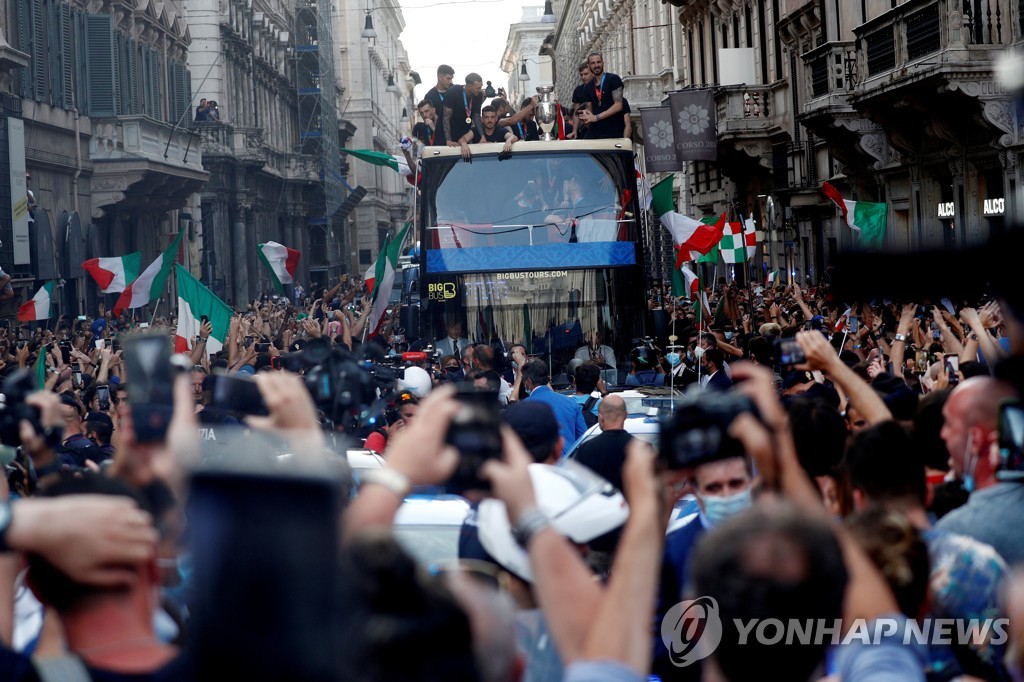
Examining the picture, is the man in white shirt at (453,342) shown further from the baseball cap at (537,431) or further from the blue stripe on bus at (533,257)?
the baseball cap at (537,431)

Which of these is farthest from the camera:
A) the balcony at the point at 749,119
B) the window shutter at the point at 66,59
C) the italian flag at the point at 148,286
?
the balcony at the point at 749,119

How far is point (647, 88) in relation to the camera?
43062mm

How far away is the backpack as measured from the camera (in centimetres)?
925

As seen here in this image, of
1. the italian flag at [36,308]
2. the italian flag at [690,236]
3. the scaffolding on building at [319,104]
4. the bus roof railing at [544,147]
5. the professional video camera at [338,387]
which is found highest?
the scaffolding on building at [319,104]

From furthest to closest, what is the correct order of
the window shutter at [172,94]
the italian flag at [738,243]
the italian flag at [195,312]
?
the window shutter at [172,94], the italian flag at [738,243], the italian flag at [195,312]

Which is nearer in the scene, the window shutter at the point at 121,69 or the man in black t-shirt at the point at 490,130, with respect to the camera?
the man in black t-shirt at the point at 490,130

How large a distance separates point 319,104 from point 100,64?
3303cm

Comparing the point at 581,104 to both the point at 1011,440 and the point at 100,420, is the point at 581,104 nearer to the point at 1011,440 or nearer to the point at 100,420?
the point at 100,420

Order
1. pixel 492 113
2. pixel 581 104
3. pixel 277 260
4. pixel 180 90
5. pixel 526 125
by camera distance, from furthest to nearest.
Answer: pixel 180 90 < pixel 277 260 < pixel 526 125 < pixel 581 104 < pixel 492 113

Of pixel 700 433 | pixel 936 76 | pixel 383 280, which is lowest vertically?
pixel 700 433

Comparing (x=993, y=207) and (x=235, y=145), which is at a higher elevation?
(x=235, y=145)

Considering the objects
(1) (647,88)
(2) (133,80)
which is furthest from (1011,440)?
(1) (647,88)

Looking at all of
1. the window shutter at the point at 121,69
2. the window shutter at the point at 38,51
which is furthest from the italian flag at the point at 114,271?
the window shutter at the point at 121,69

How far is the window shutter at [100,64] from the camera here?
2961 centimetres
